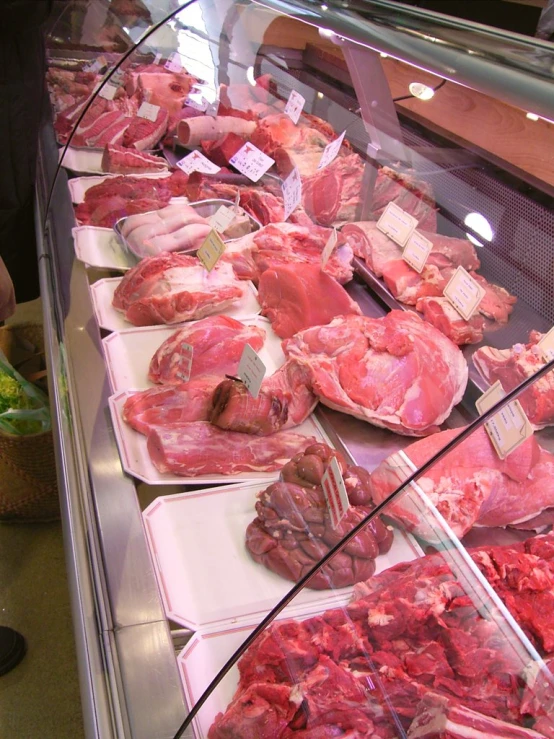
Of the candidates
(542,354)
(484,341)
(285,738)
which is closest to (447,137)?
(484,341)

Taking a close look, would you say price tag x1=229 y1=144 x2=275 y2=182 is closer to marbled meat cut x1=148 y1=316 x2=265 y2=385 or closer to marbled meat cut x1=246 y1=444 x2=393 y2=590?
marbled meat cut x1=148 y1=316 x2=265 y2=385

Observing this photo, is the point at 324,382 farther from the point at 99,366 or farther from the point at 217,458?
the point at 99,366

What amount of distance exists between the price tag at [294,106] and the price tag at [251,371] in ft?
5.54

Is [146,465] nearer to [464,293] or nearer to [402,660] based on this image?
[402,660]

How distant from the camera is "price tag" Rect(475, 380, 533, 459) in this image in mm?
1345

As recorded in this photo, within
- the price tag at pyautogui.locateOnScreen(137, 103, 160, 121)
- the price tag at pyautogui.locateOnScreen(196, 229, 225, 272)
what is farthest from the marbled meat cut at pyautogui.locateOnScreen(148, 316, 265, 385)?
the price tag at pyautogui.locateOnScreen(137, 103, 160, 121)

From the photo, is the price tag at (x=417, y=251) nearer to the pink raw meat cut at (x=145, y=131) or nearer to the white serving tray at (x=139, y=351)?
the white serving tray at (x=139, y=351)

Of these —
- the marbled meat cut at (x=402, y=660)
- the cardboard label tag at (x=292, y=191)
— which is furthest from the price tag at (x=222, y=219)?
the marbled meat cut at (x=402, y=660)

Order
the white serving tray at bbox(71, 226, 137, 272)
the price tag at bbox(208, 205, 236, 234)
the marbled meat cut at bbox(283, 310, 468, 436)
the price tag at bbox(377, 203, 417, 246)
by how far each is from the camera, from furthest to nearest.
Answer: the price tag at bbox(208, 205, 236, 234), the white serving tray at bbox(71, 226, 137, 272), the price tag at bbox(377, 203, 417, 246), the marbled meat cut at bbox(283, 310, 468, 436)

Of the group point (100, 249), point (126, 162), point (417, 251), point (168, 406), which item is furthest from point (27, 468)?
point (417, 251)

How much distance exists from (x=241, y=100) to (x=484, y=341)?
81.1 inches

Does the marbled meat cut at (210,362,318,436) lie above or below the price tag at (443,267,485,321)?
below

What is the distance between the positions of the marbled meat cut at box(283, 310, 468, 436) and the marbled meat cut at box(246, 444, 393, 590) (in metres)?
0.34

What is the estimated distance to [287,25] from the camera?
114 inches
